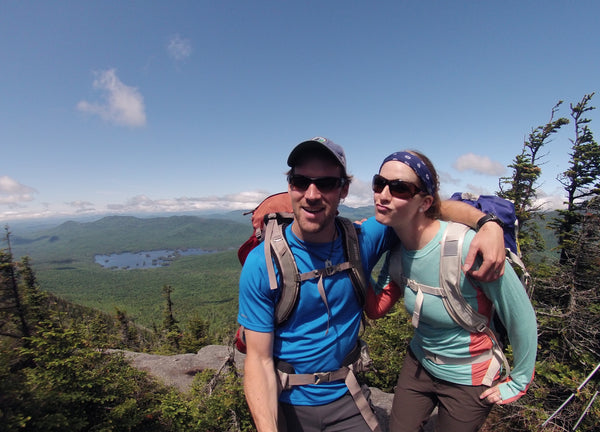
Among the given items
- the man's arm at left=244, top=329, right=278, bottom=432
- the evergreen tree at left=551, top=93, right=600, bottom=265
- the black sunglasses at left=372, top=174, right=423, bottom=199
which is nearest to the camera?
the man's arm at left=244, top=329, right=278, bottom=432

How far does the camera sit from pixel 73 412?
5293 millimetres

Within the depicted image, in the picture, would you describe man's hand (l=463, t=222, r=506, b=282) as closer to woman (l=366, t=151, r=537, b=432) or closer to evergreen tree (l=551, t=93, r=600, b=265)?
woman (l=366, t=151, r=537, b=432)

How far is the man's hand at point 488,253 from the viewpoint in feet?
6.57

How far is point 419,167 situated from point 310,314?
168cm

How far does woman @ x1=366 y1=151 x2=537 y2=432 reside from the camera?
2.26m

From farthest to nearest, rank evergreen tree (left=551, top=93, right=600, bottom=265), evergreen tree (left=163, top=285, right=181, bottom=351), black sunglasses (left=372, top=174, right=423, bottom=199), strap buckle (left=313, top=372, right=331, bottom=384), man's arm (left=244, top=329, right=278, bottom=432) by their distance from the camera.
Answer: evergreen tree (left=163, top=285, right=181, bottom=351), evergreen tree (left=551, top=93, right=600, bottom=265), strap buckle (left=313, top=372, right=331, bottom=384), black sunglasses (left=372, top=174, right=423, bottom=199), man's arm (left=244, top=329, right=278, bottom=432)

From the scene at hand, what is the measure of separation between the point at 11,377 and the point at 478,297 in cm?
623

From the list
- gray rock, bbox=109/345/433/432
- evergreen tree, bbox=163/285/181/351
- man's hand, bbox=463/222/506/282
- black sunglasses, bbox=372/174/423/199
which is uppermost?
black sunglasses, bbox=372/174/423/199

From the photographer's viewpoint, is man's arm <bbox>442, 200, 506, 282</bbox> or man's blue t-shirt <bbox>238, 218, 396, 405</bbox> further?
man's blue t-shirt <bbox>238, 218, 396, 405</bbox>

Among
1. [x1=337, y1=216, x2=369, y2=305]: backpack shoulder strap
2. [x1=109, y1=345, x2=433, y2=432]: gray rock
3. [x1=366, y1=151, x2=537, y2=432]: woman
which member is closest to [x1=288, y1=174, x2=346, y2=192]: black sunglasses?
[x1=366, y1=151, x2=537, y2=432]: woman

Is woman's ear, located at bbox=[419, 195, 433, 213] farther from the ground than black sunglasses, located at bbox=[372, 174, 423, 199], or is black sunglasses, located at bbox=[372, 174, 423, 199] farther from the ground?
black sunglasses, located at bbox=[372, 174, 423, 199]

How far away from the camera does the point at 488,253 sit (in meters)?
2.03

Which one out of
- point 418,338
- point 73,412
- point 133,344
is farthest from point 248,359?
point 133,344

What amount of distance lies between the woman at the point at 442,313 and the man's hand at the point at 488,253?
0.13 metres
